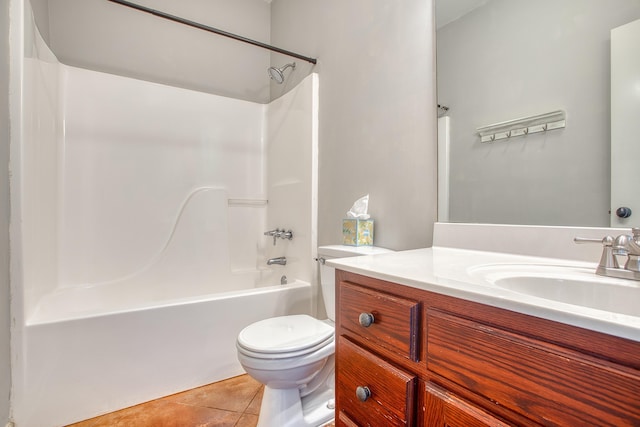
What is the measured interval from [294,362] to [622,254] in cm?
103

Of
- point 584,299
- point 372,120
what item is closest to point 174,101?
point 372,120

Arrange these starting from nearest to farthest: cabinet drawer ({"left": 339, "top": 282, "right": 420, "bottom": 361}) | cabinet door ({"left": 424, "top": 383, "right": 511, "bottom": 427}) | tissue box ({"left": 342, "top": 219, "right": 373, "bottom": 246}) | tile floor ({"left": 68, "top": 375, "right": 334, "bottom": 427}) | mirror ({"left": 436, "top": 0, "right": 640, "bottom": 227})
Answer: cabinet door ({"left": 424, "top": 383, "right": 511, "bottom": 427}) → cabinet drawer ({"left": 339, "top": 282, "right": 420, "bottom": 361}) → mirror ({"left": 436, "top": 0, "right": 640, "bottom": 227}) → tile floor ({"left": 68, "top": 375, "right": 334, "bottom": 427}) → tissue box ({"left": 342, "top": 219, "right": 373, "bottom": 246})

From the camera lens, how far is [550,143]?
0.94 metres

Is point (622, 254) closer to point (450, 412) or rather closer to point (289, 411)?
point (450, 412)

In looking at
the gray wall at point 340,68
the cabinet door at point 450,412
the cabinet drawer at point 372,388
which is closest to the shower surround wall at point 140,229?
the gray wall at point 340,68

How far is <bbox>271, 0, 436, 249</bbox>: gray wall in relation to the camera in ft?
4.26

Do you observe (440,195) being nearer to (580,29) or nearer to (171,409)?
(580,29)

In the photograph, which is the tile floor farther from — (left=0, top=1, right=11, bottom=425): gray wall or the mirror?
the mirror

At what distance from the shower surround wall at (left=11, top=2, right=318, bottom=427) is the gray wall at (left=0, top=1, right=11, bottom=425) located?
0.04 metres

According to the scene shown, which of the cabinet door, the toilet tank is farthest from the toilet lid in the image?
the cabinet door

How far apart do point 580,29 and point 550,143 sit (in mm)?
331

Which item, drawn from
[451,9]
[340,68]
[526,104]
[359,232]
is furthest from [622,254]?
[340,68]

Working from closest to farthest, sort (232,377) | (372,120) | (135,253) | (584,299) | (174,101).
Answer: (584,299) < (372,120) < (232,377) < (135,253) < (174,101)

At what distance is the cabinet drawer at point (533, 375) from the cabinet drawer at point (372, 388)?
0.31ft
